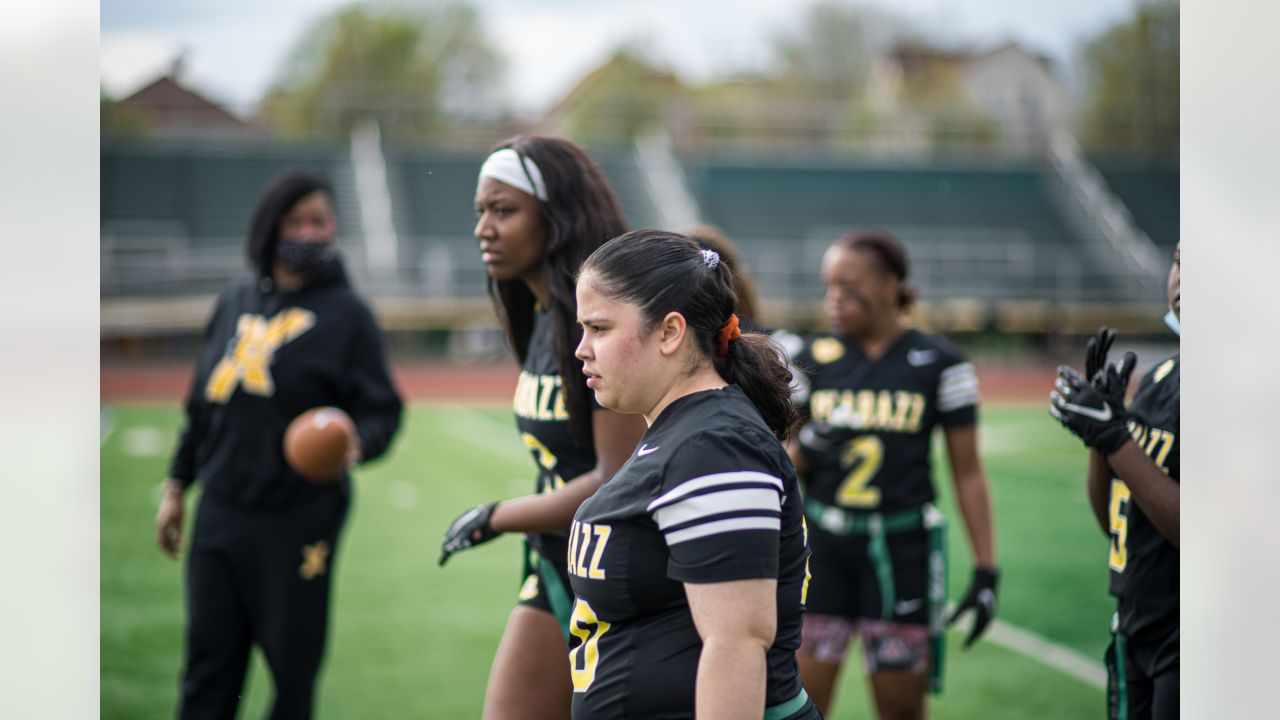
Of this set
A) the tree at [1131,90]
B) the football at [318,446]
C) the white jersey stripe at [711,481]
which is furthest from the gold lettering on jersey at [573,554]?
the tree at [1131,90]

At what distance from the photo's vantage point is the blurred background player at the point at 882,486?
175 inches

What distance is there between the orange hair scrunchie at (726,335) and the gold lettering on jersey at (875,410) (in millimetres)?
2379

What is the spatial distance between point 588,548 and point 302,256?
262cm

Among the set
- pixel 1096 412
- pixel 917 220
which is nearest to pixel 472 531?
pixel 1096 412

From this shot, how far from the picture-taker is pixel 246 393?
170 inches

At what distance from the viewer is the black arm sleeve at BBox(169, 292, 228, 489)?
14.5ft

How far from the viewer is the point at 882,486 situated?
456 centimetres

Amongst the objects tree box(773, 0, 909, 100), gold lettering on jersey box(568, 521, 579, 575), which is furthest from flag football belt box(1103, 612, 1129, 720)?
tree box(773, 0, 909, 100)

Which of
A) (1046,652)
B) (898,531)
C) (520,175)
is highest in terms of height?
(520,175)

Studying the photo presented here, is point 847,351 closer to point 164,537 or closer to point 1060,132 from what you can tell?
point 164,537

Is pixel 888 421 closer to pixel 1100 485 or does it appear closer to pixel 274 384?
pixel 1100 485

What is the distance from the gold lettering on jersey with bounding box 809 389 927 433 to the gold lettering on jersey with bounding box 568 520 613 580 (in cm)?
255

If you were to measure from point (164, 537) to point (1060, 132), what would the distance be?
35128mm
